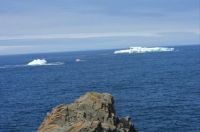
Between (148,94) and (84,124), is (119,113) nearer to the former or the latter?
(148,94)

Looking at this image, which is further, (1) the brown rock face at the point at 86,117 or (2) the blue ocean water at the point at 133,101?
(2) the blue ocean water at the point at 133,101

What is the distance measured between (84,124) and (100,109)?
10.6ft

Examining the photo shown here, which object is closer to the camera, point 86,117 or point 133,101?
point 86,117

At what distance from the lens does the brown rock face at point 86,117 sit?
74.8ft

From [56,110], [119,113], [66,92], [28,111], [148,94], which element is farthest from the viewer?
[66,92]

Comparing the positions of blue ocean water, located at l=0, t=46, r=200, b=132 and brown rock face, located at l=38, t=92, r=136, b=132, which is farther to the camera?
blue ocean water, located at l=0, t=46, r=200, b=132

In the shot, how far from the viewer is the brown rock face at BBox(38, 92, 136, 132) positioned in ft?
74.8

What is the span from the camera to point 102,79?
115m

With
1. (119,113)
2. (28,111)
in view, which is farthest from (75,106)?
(28,111)

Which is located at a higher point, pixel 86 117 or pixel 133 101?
pixel 86 117

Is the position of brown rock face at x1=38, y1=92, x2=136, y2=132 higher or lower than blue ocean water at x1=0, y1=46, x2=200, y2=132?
higher

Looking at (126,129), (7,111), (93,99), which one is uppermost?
(93,99)

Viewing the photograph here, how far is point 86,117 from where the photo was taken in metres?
24.4

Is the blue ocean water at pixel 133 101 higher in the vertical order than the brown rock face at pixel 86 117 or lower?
lower
